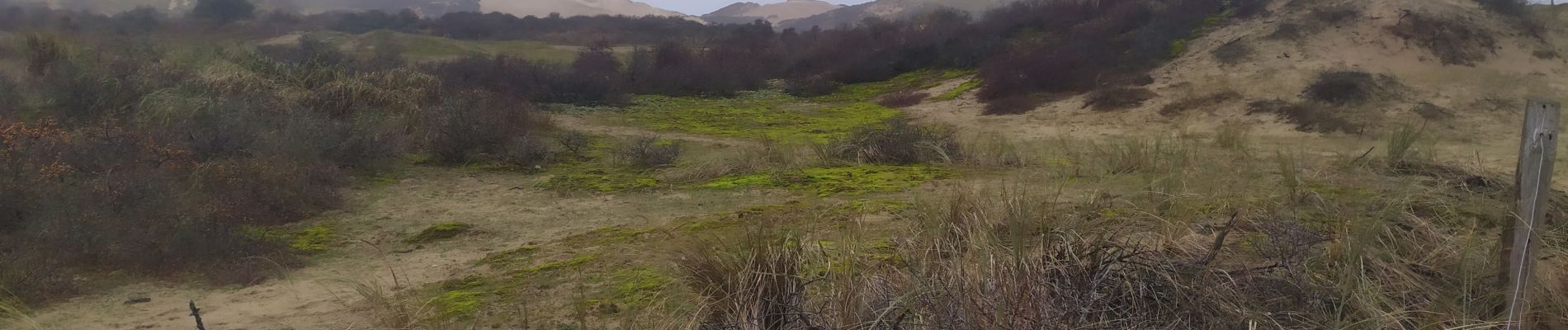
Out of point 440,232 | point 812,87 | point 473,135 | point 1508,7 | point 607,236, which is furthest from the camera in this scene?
point 812,87

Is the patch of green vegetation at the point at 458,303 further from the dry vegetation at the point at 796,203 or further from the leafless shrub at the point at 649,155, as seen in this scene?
the leafless shrub at the point at 649,155

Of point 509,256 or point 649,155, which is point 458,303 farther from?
point 649,155

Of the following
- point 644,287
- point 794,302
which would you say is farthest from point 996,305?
point 644,287

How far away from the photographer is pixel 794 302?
2.89m

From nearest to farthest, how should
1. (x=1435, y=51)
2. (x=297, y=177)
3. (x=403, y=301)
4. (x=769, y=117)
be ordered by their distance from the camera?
(x=403, y=301), (x=297, y=177), (x=1435, y=51), (x=769, y=117)

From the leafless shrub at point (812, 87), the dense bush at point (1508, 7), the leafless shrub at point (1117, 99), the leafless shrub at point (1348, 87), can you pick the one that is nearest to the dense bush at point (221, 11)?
the leafless shrub at point (812, 87)

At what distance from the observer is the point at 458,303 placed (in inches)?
143

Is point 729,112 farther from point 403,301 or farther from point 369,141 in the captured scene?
point 403,301

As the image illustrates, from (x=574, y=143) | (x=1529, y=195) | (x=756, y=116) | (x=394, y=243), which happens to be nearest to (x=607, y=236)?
(x=394, y=243)

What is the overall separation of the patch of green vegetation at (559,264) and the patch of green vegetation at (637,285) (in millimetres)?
378

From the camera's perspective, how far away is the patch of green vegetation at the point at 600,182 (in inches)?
264

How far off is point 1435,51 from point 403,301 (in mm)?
13977

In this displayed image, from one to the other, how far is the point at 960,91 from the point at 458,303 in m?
12.8

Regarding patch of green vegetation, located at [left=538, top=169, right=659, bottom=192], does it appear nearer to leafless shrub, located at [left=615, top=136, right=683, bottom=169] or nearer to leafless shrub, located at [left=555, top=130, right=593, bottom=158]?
leafless shrub, located at [left=615, top=136, right=683, bottom=169]
